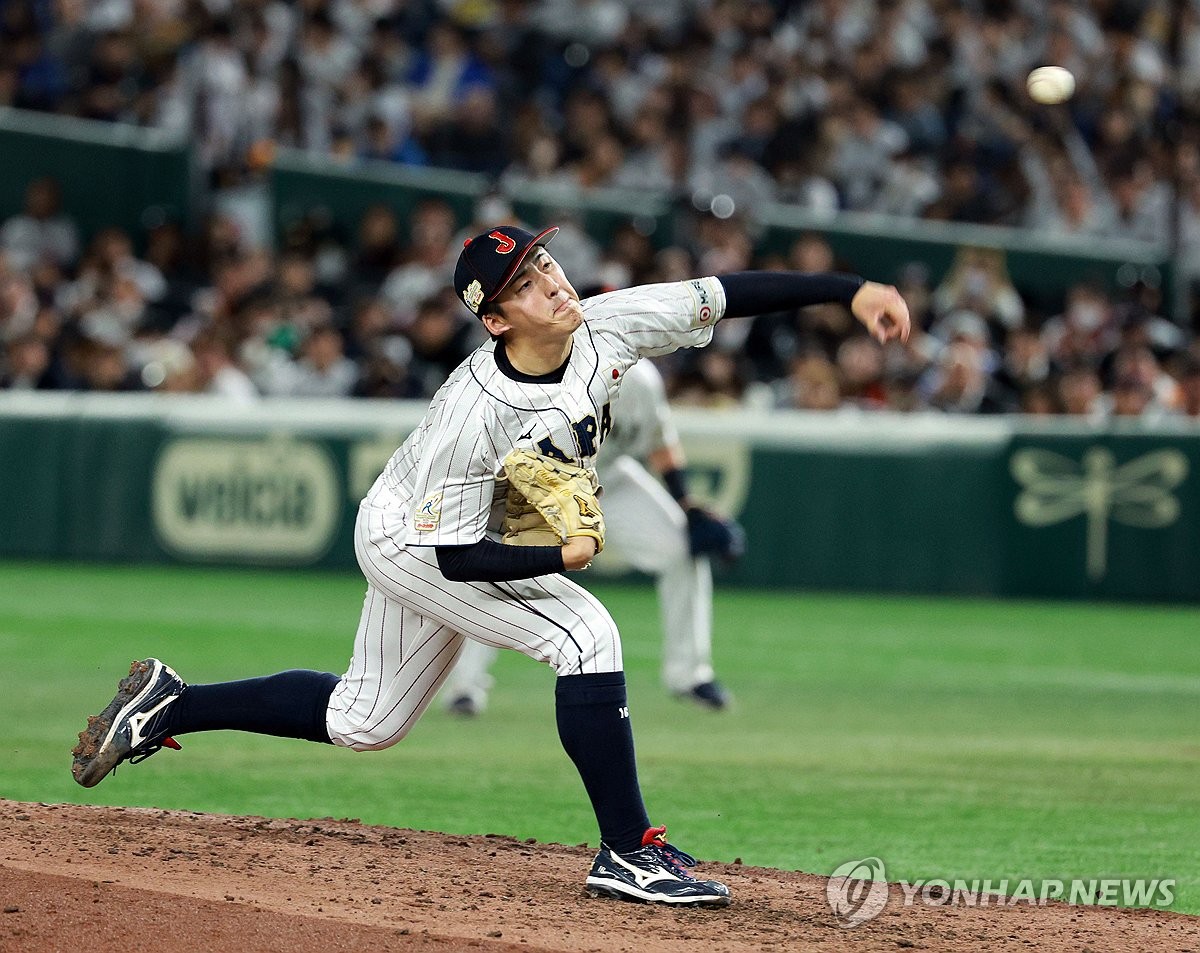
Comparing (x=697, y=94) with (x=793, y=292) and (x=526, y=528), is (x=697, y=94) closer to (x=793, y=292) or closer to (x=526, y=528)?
(x=793, y=292)

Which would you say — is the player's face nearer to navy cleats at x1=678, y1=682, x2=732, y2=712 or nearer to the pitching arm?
the pitching arm

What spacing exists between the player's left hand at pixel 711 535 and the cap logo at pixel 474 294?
374 cm

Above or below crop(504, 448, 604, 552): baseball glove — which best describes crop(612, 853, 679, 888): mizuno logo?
below

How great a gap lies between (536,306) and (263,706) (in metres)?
1.44

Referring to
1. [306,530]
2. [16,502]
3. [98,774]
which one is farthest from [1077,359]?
[98,774]

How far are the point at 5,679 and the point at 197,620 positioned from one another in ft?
8.07

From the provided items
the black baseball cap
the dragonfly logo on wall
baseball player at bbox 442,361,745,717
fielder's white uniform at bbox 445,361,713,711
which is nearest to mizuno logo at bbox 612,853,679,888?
the black baseball cap

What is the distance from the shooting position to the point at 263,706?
5180 millimetres

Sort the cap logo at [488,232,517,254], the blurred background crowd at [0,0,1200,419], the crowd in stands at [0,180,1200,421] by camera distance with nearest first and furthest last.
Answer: the cap logo at [488,232,517,254] < the crowd in stands at [0,180,1200,421] < the blurred background crowd at [0,0,1200,419]

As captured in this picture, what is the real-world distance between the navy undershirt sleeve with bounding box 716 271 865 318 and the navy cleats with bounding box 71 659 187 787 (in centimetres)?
192

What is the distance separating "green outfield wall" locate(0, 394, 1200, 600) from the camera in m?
13.4

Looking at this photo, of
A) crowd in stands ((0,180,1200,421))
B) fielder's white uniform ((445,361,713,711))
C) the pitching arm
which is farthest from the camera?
crowd in stands ((0,180,1200,421))

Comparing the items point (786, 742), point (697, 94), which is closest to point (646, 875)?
point (786, 742)
